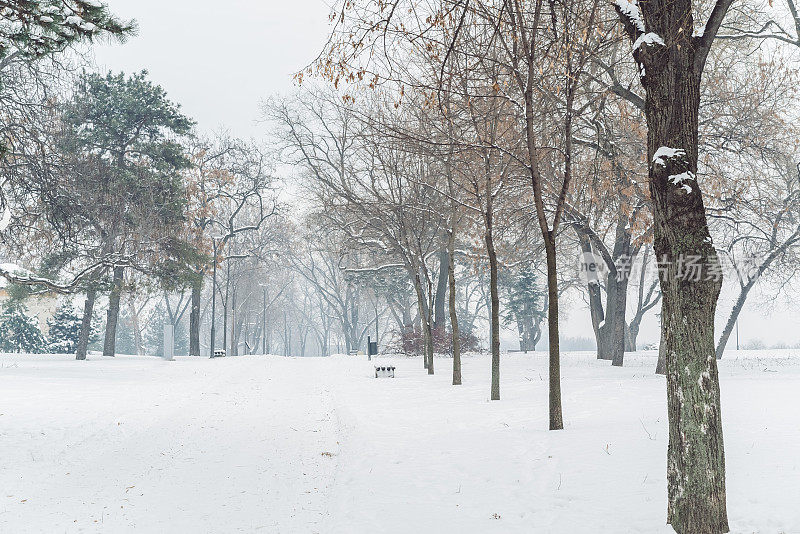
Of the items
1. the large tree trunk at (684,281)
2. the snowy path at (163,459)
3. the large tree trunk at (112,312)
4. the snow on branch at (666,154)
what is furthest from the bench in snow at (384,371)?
the snow on branch at (666,154)

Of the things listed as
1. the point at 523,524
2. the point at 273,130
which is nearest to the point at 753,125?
the point at 523,524

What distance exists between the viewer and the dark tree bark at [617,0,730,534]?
4699 mm

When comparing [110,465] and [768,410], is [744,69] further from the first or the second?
[110,465]

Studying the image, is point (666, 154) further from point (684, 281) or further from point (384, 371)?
point (384, 371)

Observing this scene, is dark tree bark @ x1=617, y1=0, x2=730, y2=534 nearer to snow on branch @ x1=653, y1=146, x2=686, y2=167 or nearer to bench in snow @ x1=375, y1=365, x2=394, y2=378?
snow on branch @ x1=653, y1=146, x2=686, y2=167

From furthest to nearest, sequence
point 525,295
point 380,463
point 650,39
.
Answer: point 525,295
point 380,463
point 650,39

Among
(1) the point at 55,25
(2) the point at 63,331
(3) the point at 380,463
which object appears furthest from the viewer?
(2) the point at 63,331

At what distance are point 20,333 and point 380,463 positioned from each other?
148 ft

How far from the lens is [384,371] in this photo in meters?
20.1

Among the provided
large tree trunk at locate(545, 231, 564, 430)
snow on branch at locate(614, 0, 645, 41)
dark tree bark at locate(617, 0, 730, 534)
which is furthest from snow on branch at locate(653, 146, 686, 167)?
large tree trunk at locate(545, 231, 564, 430)

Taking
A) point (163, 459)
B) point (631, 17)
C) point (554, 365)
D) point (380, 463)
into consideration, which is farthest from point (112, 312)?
point (631, 17)

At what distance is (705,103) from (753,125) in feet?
6.42

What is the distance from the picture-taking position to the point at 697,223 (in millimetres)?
4809

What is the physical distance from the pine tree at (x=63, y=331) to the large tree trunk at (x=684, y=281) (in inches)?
1928
